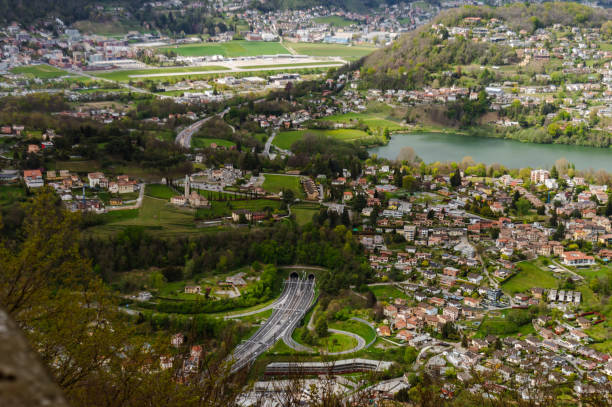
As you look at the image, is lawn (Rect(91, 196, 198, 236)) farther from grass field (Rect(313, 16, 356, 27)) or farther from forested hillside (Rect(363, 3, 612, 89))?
grass field (Rect(313, 16, 356, 27))

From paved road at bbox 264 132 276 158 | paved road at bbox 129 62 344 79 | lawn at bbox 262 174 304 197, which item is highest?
paved road at bbox 129 62 344 79

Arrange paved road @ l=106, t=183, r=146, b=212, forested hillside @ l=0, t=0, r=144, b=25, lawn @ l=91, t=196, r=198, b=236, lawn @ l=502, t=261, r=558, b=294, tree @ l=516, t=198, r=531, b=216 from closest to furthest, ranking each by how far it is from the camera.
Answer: lawn @ l=502, t=261, r=558, b=294, lawn @ l=91, t=196, r=198, b=236, paved road @ l=106, t=183, r=146, b=212, tree @ l=516, t=198, r=531, b=216, forested hillside @ l=0, t=0, r=144, b=25

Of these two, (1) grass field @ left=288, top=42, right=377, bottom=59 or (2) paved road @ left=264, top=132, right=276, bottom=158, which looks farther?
(1) grass field @ left=288, top=42, right=377, bottom=59

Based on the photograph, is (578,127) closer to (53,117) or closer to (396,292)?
(396,292)

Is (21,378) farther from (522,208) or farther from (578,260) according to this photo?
(522,208)

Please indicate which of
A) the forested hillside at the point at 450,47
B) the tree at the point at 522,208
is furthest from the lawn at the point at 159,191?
the forested hillside at the point at 450,47

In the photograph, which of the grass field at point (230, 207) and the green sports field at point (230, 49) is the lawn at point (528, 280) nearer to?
the grass field at point (230, 207)

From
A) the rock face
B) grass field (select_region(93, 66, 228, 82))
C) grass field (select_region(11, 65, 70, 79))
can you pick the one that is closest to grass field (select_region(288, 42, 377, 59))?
grass field (select_region(93, 66, 228, 82))

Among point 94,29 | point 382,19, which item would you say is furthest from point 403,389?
point 382,19
